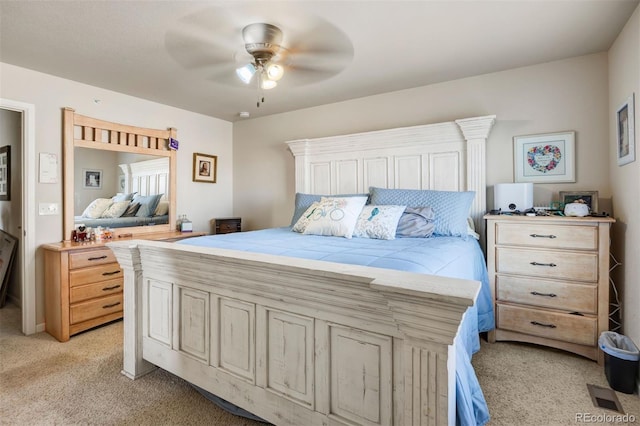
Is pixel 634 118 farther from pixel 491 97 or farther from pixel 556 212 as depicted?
pixel 491 97

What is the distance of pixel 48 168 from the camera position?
2.82 m

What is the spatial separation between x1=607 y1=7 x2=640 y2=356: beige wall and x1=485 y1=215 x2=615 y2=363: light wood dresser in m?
0.12

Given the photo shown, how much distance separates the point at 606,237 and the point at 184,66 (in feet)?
11.1

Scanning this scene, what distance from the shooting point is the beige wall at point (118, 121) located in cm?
275

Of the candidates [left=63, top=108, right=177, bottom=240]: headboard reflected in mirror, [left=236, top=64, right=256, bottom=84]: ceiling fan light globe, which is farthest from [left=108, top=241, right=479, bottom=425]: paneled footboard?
[left=63, top=108, right=177, bottom=240]: headboard reflected in mirror

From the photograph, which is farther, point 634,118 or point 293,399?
point 634,118

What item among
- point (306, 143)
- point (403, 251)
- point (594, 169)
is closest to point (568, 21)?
point (594, 169)

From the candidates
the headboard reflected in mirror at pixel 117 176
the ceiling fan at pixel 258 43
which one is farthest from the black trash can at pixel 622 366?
the headboard reflected in mirror at pixel 117 176

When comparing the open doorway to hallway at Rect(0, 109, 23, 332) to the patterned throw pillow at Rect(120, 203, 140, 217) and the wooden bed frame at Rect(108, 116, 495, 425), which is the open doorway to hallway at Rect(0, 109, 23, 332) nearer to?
the patterned throw pillow at Rect(120, 203, 140, 217)

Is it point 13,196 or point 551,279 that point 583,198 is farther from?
point 13,196

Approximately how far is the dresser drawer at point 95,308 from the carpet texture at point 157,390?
0.87ft

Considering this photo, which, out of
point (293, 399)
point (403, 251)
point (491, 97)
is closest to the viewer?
point (293, 399)

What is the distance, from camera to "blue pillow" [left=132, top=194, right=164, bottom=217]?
11.5 feet

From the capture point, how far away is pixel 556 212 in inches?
94.0
